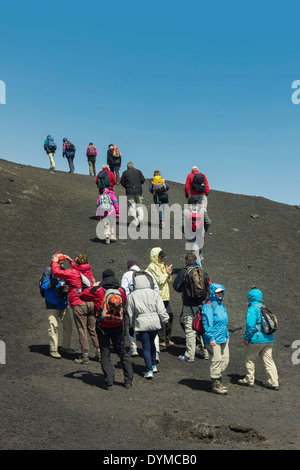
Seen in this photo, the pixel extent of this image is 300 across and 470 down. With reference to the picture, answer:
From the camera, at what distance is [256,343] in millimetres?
9977

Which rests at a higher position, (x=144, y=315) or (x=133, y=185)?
(x=133, y=185)

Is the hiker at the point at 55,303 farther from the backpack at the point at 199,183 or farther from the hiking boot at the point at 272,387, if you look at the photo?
the backpack at the point at 199,183

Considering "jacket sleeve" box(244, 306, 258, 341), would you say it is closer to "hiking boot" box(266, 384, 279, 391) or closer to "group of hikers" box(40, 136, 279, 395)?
"group of hikers" box(40, 136, 279, 395)

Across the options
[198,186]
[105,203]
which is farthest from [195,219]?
[105,203]

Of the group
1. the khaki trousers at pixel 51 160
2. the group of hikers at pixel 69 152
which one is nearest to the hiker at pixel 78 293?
the group of hikers at pixel 69 152

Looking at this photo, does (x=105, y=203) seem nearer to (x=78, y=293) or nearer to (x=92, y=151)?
(x=78, y=293)

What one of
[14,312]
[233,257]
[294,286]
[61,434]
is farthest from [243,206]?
[61,434]

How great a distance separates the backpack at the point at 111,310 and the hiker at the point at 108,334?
0.05 m

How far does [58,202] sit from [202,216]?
9877 millimetres

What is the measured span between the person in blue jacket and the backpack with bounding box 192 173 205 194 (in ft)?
27.1

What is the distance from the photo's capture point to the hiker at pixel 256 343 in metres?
9.95

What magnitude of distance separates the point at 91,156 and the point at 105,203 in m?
13.2

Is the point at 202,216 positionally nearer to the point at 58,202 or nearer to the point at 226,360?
the point at 226,360

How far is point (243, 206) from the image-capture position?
27797 mm
